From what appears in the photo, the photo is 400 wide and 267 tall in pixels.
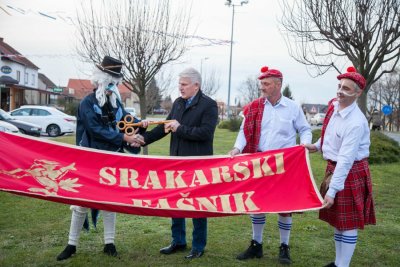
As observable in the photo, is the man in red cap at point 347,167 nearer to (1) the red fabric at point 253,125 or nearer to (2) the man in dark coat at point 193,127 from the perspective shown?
(1) the red fabric at point 253,125

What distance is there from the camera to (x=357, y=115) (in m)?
4.19

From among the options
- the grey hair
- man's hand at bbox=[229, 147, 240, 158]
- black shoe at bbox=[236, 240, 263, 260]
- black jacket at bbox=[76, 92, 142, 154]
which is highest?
the grey hair

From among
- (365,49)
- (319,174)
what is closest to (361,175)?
(319,174)

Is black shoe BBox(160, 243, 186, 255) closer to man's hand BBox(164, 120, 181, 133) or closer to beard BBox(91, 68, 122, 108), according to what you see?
man's hand BBox(164, 120, 181, 133)

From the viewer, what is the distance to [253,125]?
16.3 feet

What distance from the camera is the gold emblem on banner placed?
448 cm

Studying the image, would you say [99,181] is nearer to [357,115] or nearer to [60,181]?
[60,181]

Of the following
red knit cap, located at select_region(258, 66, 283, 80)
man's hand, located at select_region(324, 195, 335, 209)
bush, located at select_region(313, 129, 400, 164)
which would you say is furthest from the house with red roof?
man's hand, located at select_region(324, 195, 335, 209)

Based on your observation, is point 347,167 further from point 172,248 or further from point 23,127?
point 23,127

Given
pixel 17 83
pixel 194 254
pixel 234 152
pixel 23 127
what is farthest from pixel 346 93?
pixel 17 83

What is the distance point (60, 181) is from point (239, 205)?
1791 mm

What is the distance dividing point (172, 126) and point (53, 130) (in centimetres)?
2105

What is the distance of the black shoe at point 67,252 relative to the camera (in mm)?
4844

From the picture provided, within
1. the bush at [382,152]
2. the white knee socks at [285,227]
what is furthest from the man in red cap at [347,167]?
the bush at [382,152]
